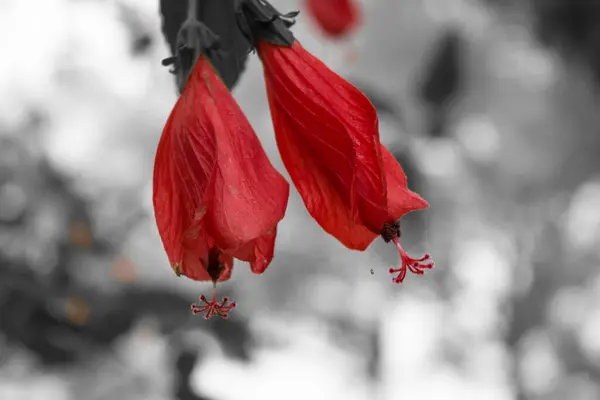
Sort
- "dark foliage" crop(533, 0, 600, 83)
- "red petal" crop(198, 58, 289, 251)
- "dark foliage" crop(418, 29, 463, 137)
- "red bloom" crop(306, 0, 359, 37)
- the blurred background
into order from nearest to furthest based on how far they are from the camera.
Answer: "red petal" crop(198, 58, 289, 251) → the blurred background → "red bloom" crop(306, 0, 359, 37) → "dark foliage" crop(418, 29, 463, 137) → "dark foliage" crop(533, 0, 600, 83)

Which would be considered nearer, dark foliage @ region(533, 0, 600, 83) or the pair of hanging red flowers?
the pair of hanging red flowers

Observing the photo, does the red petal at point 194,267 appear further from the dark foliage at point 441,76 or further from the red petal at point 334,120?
the dark foliage at point 441,76

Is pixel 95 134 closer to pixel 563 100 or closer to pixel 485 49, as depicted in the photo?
pixel 485 49

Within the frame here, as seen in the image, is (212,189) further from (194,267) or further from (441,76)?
(441,76)

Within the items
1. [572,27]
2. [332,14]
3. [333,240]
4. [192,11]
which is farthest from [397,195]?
[572,27]

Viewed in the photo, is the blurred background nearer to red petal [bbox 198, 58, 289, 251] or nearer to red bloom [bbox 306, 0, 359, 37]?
red bloom [bbox 306, 0, 359, 37]

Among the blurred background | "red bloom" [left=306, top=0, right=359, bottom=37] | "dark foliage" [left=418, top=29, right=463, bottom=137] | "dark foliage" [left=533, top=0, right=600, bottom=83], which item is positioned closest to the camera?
the blurred background

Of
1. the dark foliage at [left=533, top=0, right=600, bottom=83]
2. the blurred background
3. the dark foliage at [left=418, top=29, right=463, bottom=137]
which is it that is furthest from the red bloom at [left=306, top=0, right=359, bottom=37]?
the dark foliage at [left=533, top=0, right=600, bottom=83]

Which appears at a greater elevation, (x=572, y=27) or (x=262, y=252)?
(x=572, y=27)

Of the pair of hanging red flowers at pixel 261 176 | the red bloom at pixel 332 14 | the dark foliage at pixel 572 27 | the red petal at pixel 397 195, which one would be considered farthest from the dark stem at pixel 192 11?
the dark foliage at pixel 572 27
